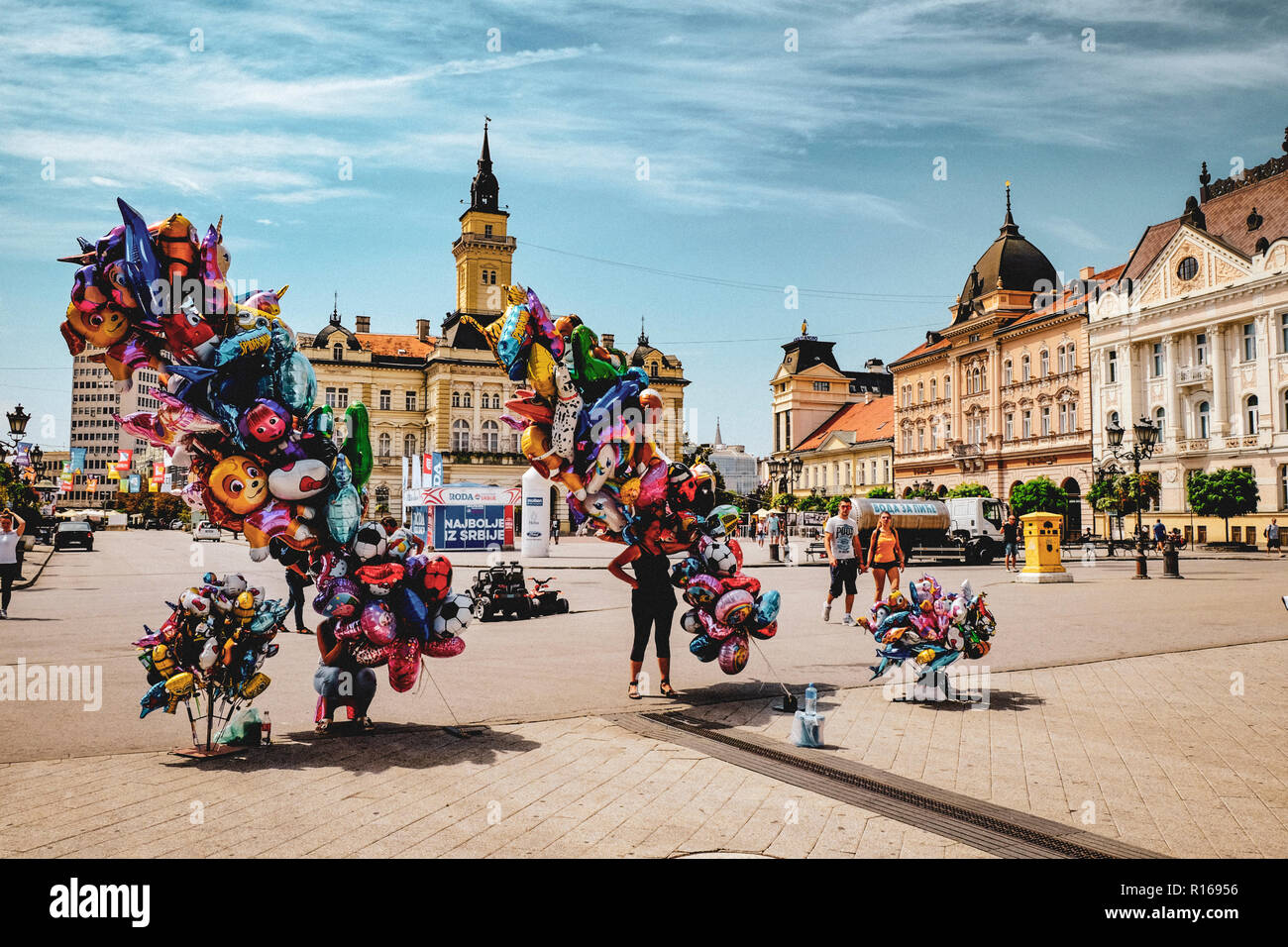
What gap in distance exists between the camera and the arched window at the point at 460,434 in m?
82.3

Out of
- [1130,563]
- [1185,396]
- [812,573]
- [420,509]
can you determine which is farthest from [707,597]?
[1185,396]

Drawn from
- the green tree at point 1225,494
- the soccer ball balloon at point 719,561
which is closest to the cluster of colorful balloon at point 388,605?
the soccer ball balloon at point 719,561

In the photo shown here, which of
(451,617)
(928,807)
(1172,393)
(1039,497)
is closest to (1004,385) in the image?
(1172,393)

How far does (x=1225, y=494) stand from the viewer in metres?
41.7

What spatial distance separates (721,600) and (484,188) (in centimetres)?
8550

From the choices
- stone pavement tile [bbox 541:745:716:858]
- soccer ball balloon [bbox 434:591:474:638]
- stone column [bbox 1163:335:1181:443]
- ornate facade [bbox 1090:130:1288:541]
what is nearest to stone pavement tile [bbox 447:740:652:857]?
stone pavement tile [bbox 541:745:716:858]

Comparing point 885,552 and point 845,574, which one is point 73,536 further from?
point 885,552

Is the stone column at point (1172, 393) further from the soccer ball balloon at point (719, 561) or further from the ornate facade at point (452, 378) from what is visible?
the soccer ball balloon at point (719, 561)

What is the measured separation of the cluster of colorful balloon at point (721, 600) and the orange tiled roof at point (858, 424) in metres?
72.9

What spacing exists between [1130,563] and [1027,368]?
1222 inches

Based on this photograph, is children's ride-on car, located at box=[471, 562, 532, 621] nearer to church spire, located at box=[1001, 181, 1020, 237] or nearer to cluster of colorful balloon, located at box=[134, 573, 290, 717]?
cluster of colorful balloon, located at box=[134, 573, 290, 717]

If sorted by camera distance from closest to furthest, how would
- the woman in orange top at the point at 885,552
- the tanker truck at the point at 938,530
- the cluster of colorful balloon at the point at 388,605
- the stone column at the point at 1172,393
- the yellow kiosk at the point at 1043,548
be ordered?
the cluster of colorful balloon at the point at 388,605
the woman in orange top at the point at 885,552
the yellow kiosk at the point at 1043,548
the tanker truck at the point at 938,530
the stone column at the point at 1172,393
